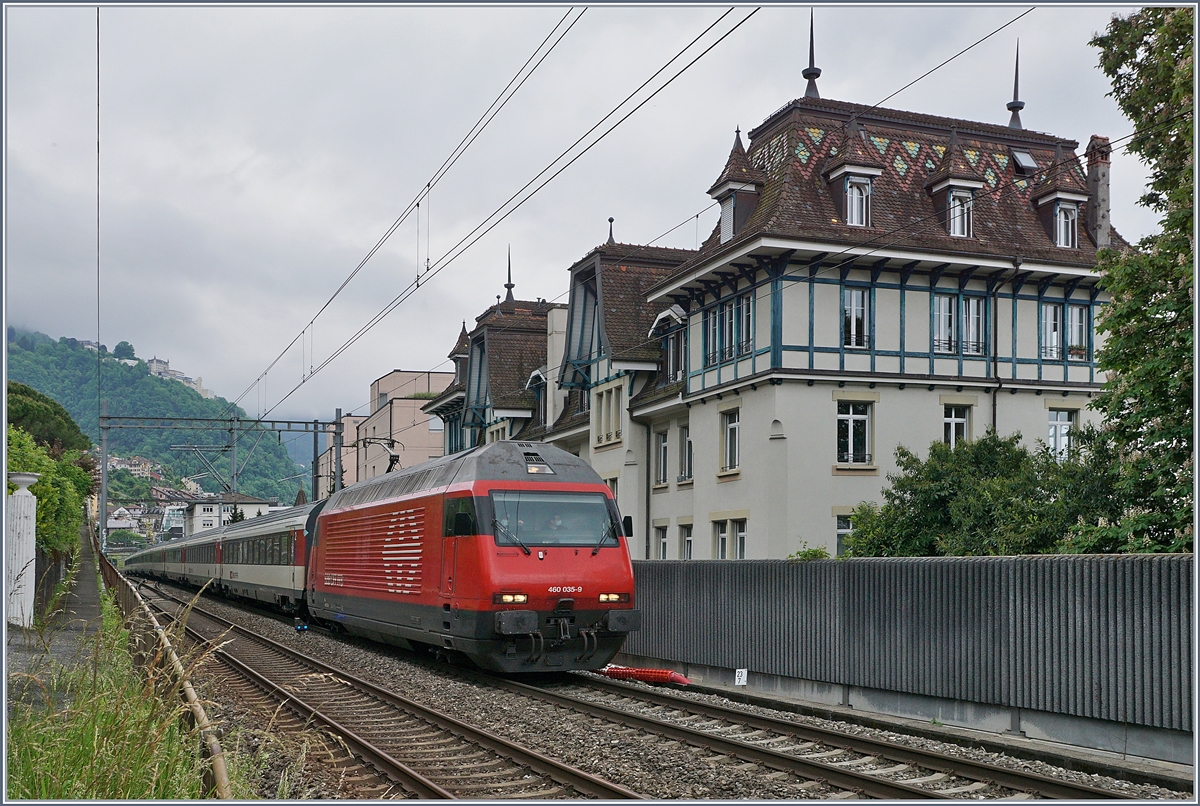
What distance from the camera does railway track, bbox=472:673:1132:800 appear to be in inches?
345

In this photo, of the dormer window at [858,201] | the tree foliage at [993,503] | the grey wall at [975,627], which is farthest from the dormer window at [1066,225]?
the grey wall at [975,627]

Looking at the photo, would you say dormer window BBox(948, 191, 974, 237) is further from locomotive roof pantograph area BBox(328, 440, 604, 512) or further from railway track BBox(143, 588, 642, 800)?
railway track BBox(143, 588, 642, 800)

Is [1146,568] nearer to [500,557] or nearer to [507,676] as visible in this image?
[500,557]

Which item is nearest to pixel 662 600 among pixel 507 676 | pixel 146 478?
pixel 507 676

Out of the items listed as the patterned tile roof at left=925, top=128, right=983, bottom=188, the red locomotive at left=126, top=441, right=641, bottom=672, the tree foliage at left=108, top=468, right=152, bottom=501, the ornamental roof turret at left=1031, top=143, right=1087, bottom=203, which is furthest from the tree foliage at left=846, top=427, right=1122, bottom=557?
the tree foliage at left=108, top=468, right=152, bottom=501

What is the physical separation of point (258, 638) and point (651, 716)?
13.1 meters

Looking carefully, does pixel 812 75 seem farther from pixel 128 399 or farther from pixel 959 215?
pixel 128 399

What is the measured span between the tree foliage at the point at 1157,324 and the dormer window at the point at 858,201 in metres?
13.2

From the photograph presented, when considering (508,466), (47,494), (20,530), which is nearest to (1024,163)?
(508,466)

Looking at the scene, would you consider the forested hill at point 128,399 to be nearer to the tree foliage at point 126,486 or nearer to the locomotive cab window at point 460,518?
the locomotive cab window at point 460,518

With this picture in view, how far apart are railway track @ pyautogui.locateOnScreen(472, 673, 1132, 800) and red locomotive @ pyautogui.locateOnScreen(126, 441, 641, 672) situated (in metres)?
2.01

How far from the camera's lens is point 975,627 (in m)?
12.5

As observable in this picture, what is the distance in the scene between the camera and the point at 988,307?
30.1 meters

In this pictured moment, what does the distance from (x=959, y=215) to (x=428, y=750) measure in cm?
2319
